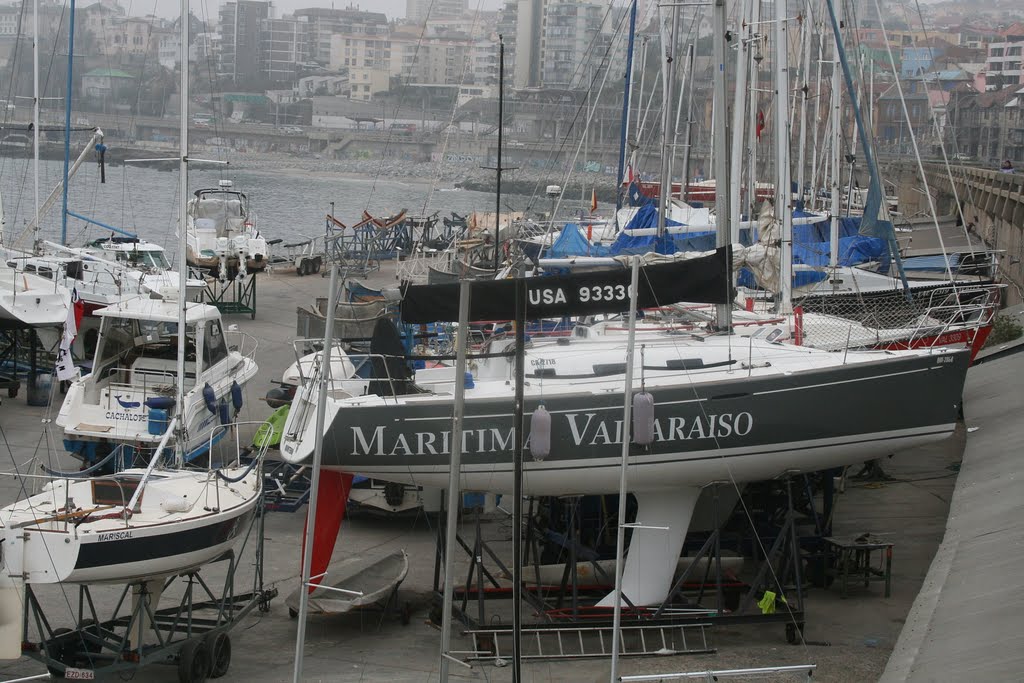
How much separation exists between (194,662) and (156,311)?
820 centimetres

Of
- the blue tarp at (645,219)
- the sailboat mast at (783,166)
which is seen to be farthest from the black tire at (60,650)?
the blue tarp at (645,219)

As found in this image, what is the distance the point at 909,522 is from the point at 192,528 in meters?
9.50

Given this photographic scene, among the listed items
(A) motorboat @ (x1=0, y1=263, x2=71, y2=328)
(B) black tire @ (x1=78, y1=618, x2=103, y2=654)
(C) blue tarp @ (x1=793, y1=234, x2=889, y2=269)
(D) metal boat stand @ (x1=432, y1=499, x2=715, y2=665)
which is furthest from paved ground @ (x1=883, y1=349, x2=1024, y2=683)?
(A) motorboat @ (x1=0, y1=263, x2=71, y2=328)

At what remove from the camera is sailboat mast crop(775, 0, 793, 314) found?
57.3ft

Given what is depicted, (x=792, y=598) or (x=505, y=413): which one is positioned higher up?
(x=505, y=413)

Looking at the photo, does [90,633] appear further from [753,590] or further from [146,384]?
[146,384]

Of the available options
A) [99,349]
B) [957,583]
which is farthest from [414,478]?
[99,349]

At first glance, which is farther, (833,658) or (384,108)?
(384,108)

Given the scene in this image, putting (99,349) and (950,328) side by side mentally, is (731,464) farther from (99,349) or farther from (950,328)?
(99,349)

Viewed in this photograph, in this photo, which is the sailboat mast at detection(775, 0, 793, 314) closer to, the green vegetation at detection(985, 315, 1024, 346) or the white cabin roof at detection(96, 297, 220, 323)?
the green vegetation at detection(985, 315, 1024, 346)

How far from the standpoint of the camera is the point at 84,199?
96.3 meters

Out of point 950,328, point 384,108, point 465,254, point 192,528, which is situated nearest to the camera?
point 192,528

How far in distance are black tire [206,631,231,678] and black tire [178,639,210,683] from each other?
5 cm

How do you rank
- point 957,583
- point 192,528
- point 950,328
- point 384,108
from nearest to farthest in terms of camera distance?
point 957,583 < point 192,528 < point 950,328 < point 384,108
